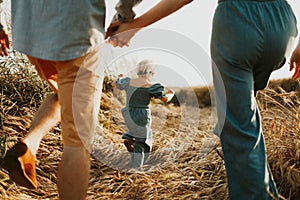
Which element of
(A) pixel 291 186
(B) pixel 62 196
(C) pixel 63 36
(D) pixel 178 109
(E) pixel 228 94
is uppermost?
(C) pixel 63 36

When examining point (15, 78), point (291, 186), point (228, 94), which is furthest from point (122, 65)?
point (228, 94)

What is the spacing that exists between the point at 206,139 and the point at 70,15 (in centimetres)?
265

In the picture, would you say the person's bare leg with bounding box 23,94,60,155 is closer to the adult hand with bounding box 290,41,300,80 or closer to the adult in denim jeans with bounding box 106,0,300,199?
the adult in denim jeans with bounding box 106,0,300,199

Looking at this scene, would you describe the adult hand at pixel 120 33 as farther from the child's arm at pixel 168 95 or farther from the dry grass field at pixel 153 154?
the child's arm at pixel 168 95

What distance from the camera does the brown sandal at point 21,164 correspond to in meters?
2.20

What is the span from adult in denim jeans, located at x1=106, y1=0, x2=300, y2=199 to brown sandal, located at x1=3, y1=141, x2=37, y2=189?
96cm

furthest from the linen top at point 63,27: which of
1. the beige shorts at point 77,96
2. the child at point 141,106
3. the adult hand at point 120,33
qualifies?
the child at point 141,106

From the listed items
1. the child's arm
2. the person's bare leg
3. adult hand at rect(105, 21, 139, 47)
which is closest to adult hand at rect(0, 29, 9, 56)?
the person's bare leg

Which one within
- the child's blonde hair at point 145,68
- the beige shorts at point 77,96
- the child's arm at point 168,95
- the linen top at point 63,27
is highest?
the linen top at point 63,27

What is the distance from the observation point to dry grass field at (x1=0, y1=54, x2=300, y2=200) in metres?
2.87

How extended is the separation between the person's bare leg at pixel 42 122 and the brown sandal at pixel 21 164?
42 millimetres

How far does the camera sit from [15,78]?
4.28 metres

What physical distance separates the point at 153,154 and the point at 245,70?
218 cm

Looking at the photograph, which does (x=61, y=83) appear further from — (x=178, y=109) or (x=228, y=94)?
(x=178, y=109)
